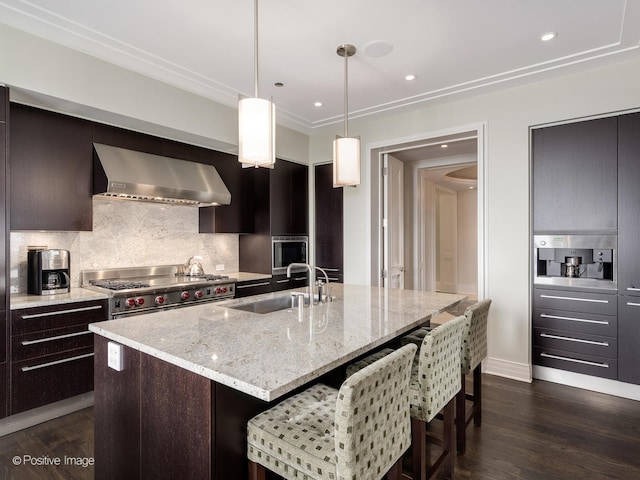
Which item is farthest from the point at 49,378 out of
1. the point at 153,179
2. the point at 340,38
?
the point at 340,38

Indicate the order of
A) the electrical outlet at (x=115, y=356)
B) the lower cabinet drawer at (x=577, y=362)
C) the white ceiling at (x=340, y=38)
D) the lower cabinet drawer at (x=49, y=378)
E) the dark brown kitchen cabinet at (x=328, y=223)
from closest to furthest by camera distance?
the electrical outlet at (x=115, y=356), the white ceiling at (x=340, y=38), the lower cabinet drawer at (x=49, y=378), the lower cabinet drawer at (x=577, y=362), the dark brown kitchen cabinet at (x=328, y=223)

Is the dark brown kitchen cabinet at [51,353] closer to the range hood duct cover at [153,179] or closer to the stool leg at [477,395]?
the range hood duct cover at [153,179]

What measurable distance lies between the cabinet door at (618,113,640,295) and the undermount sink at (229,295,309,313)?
8.63 feet

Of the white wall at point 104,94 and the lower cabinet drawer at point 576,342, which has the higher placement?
the white wall at point 104,94

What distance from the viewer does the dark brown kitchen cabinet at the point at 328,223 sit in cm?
477

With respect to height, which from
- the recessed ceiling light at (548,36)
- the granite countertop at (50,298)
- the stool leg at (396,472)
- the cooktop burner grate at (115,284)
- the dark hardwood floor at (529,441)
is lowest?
the dark hardwood floor at (529,441)

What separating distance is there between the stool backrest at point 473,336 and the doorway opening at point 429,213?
1409mm

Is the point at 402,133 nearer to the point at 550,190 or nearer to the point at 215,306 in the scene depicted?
the point at 550,190

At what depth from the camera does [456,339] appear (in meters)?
1.95

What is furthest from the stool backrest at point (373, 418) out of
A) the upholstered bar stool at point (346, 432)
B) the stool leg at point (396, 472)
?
the stool leg at point (396, 472)

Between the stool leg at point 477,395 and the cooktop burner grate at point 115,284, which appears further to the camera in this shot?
the cooktop burner grate at point 115,284

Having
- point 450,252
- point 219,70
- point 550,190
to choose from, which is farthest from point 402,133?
point 450,252

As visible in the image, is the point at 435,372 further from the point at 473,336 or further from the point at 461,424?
the point at 461,424

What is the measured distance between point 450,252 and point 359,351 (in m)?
8.18
